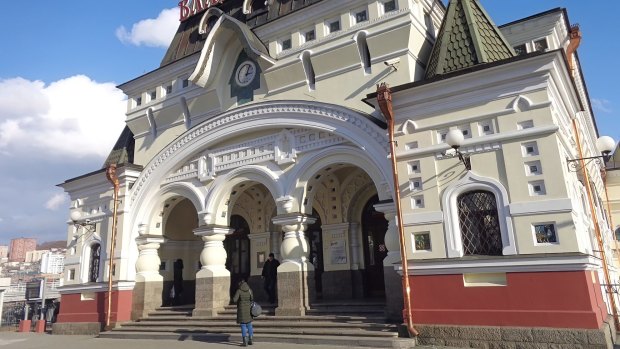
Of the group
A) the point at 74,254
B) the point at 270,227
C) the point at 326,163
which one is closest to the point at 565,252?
the point at 326,163

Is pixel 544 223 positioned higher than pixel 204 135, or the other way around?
pixel 204 135

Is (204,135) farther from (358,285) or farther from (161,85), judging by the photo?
(358,285)

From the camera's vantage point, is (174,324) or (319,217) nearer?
(174,324)

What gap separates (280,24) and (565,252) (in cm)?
923

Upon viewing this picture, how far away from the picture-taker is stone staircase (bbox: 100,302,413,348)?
9164mm

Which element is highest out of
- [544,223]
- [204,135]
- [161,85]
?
[161,85]

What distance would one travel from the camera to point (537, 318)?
8.05 meters

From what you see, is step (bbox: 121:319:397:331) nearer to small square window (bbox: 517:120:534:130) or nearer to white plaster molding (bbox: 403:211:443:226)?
white plaster molding (bbox: 403:211:443:226)

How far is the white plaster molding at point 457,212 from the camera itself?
864cm

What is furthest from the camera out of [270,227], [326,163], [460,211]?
[270,227]

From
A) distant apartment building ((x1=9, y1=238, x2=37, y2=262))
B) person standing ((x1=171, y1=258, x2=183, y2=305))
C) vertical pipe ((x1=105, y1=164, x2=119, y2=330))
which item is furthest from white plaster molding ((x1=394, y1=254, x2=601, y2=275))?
Answer: distant apartment building ((x1=9, y1=238, x2=37, y2=262))

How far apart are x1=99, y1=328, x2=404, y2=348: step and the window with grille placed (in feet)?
7.07

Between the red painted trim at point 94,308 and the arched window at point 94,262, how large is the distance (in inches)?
25.9

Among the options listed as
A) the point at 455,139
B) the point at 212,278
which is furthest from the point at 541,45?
the point at 212,278
